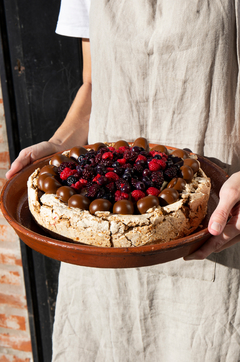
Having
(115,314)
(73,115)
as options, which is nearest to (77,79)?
(73,115)

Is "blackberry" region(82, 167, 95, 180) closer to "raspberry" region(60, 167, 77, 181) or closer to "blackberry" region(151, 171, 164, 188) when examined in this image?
"raspberry" region(60, 167, 77, 181)

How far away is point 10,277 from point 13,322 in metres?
0.33

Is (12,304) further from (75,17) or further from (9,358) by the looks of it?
(75,17)

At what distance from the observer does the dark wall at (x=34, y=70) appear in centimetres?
154

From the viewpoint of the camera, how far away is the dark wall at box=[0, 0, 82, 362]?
5.05 ft

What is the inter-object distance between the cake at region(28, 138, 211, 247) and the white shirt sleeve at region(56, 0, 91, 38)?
0.59m

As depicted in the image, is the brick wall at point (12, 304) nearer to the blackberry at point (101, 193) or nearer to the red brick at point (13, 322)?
the red brick at point (13, 322)

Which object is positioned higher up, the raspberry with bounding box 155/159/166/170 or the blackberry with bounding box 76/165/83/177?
the raspberry with bounding box 155/159/166/170

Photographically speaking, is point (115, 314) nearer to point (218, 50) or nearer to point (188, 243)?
point (188, 243)

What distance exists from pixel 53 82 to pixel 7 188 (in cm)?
92

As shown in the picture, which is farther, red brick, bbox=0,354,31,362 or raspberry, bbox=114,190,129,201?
red brick, bbox=0,354,31,362

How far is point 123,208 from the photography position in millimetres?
757

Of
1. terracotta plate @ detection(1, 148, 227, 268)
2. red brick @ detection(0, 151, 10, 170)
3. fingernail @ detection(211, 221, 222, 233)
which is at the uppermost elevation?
fingernail @ detection(211, 221, 222, 233)

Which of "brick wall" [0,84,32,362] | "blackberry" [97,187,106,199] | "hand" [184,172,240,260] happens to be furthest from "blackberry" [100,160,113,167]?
"brick wall" [0,84,32,362]
